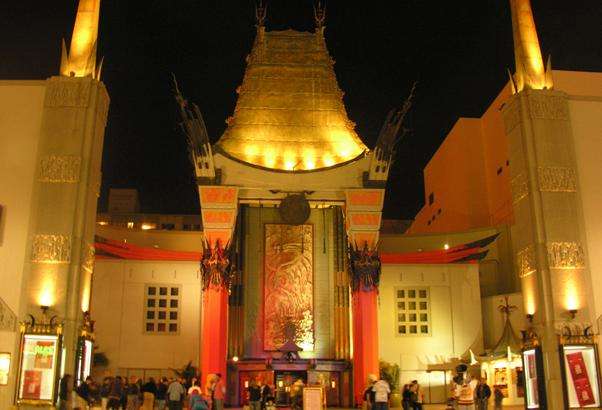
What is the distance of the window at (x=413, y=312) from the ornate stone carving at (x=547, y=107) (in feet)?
39.6

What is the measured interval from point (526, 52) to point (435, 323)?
42.7 ft

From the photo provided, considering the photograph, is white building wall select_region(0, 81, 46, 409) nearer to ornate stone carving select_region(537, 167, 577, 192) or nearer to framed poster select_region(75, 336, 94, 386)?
framed poster select_region(75, 336, 94, 386)

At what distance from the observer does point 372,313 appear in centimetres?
2638

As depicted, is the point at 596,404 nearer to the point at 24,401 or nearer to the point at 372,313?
the point at 372,313

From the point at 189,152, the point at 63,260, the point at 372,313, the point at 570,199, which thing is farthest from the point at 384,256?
the point at 63,260

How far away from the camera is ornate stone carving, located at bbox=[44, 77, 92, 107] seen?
19.0 metres

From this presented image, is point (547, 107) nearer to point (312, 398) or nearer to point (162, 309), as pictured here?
point (312, 398)

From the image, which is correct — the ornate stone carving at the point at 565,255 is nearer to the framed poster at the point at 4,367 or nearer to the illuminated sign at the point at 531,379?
the illuminated sign at the point at 531,379

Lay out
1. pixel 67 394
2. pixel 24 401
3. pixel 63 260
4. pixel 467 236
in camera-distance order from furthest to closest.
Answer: pixel 467 236 < pixel 63 260 < pixel 24 401 < pixel 67 394

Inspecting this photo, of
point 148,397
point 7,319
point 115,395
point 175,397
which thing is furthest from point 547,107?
point 7,319

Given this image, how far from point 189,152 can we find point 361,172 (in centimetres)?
681

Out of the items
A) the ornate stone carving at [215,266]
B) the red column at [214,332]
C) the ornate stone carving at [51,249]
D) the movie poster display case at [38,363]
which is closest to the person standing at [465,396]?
the movie poster display case at [38,363]

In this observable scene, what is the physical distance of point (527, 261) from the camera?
19312 millimetres

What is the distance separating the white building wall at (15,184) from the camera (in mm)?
17594
